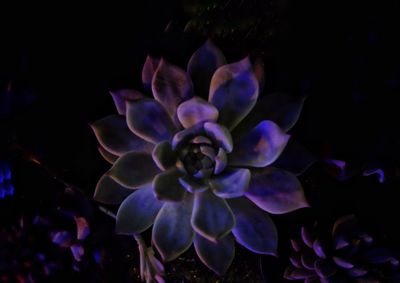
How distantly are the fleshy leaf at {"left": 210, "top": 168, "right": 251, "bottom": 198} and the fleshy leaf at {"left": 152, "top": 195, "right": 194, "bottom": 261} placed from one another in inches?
1.8

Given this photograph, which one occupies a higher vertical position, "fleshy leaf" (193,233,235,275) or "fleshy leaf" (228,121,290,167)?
"fleshy leaf" (228,121,290,167)

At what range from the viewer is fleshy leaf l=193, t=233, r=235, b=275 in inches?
18.2

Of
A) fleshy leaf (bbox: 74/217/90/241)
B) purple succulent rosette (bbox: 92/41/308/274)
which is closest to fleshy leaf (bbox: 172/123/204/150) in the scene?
purple succulent rosette (bbox: 92/41/308/274)

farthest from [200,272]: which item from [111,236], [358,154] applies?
[358,154]

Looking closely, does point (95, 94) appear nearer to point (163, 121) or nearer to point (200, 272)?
point (163, 121)

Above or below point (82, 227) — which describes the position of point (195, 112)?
above

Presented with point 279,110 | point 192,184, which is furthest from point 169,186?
point 279,110

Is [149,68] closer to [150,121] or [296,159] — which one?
[150,121]

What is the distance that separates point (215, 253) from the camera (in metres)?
0.46

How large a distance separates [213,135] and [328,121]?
0.44 feet

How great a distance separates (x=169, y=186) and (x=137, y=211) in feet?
0.18

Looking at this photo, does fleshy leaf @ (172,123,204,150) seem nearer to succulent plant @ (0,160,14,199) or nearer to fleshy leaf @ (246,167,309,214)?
fleshy leaf @ (246,167,309,214)

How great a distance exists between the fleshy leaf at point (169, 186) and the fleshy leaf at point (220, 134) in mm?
49

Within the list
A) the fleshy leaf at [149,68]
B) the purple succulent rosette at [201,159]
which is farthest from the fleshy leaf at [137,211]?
the fleshy leaf at [149,68]
